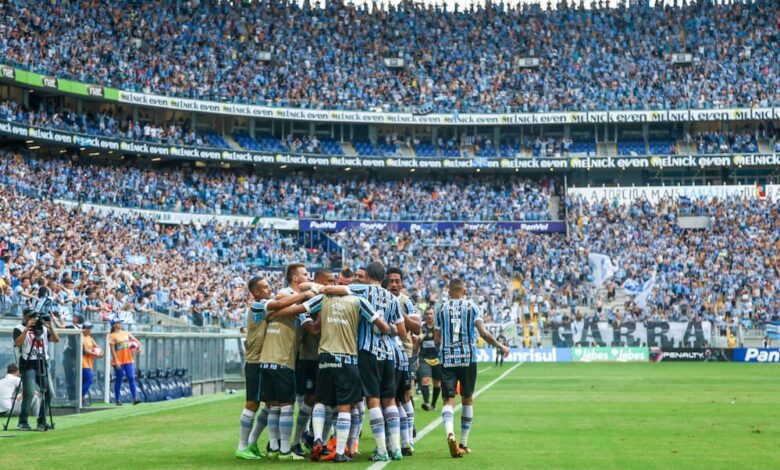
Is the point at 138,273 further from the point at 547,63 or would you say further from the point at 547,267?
A: the point at 547,63

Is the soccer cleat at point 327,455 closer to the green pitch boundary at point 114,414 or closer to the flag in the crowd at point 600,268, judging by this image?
the green pitch boundary at point 114,414

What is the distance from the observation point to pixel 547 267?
6306cm

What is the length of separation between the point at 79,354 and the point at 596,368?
26.3 metres

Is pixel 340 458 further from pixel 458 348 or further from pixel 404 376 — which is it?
pixel 458 348

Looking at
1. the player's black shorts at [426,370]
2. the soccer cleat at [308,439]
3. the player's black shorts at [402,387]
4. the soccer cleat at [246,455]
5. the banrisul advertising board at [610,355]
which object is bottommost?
the banrisul advertising board at [610,355]

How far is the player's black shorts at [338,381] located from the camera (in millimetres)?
13102

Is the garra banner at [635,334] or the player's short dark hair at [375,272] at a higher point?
the player's short dark hair at [375,272]

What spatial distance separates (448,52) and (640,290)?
1075 inches

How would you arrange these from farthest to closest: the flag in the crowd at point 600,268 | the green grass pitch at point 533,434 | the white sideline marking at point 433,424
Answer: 1. the flag in the crowd at point 600,268
2. the green grass pitch at point 533,434
3. the white sideline marking at point 433,424

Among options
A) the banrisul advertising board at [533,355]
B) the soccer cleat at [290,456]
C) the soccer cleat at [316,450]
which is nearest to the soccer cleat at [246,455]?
the soccer cleat at [290,456]

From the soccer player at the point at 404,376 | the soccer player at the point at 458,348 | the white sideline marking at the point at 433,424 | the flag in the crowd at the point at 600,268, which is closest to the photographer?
the white sideline marking at the point at 433,424

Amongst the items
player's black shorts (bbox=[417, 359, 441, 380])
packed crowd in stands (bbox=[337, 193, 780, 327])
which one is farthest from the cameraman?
packed crowd in stands (bbox=[337, 193, 780, 327])

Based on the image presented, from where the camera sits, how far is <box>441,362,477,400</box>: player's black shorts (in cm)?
1438

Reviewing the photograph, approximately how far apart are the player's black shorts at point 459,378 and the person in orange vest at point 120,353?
11816 mm
